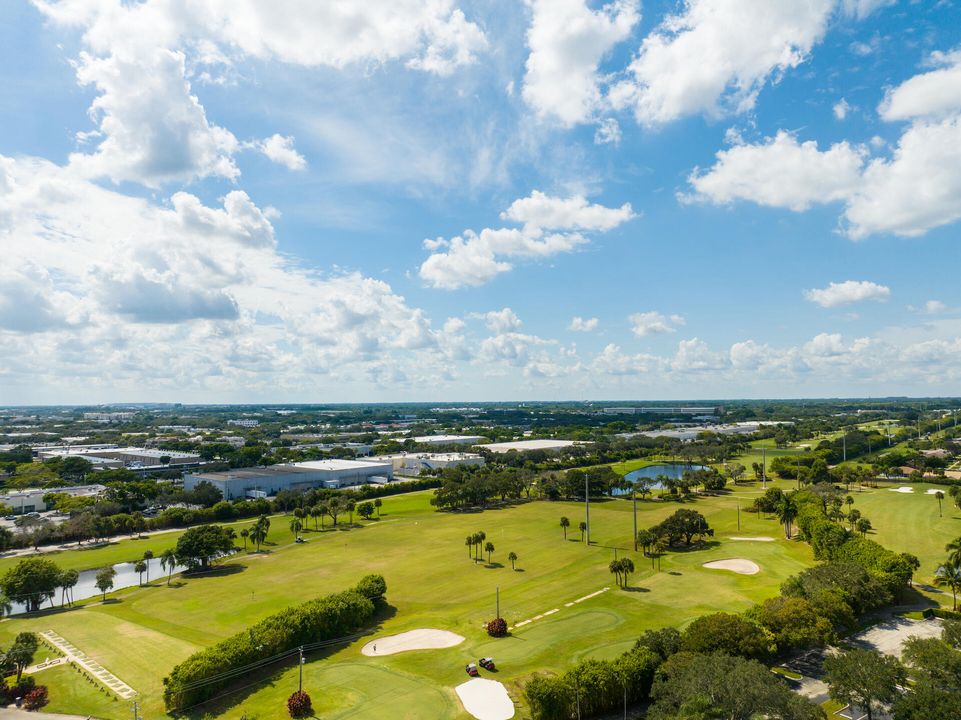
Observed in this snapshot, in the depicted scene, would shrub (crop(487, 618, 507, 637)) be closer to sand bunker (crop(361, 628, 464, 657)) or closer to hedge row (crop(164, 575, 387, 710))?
sand bunker (crop(361, 628, 464, 657))

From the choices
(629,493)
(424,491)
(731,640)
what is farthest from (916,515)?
(424,491)

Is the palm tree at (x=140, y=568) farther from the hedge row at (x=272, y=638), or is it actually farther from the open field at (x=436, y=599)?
the hedge row at (x=272, y=638)

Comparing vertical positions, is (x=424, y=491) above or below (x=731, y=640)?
below

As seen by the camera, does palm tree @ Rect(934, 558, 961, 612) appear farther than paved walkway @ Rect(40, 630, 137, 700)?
Yes

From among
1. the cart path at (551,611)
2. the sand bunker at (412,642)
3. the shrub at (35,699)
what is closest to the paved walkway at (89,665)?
the shrub at (35,699)

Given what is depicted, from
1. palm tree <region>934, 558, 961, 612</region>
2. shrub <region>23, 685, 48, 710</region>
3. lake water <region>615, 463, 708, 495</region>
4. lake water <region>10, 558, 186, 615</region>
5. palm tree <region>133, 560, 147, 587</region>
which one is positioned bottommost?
lake water <region>615, 463, 708, 495</region>

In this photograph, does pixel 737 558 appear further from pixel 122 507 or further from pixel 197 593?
pixel 122 507

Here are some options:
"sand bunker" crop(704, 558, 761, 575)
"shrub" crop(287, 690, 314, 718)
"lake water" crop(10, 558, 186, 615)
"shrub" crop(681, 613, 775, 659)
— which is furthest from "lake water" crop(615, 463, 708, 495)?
"shrub" crop(287, 690, 314, 718)
